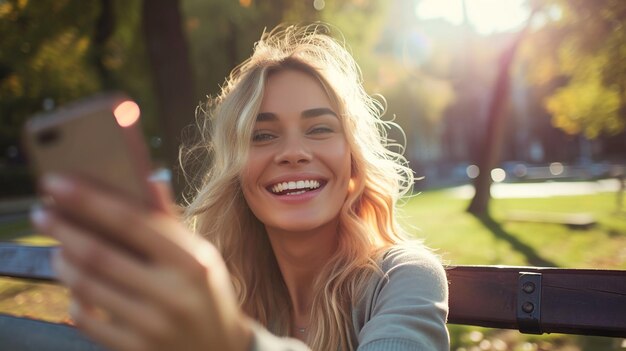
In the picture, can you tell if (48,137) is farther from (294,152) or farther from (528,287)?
(528,287)

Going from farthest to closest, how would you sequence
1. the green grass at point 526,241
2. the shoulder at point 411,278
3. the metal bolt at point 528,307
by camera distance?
the green grass at point 526,241
the metal bolt at point 528,307
the shoulder at point 411,278

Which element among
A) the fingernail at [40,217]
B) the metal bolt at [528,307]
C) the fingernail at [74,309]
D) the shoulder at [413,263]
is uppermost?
the fingernail at [40,217]

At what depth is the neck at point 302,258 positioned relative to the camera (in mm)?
2412

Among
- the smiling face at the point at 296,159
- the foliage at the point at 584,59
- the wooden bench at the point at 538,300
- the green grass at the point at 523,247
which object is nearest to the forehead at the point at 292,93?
the smiling face at the point at 296,159

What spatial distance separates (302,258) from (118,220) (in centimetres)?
166

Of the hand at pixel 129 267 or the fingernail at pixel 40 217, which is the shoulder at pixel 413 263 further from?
the fingernail at pixel 40 217

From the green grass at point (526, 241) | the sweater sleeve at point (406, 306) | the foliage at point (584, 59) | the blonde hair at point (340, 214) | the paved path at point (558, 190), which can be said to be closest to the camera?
the sweater sleeve at point (406, 306)

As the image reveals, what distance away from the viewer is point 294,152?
2.30 m

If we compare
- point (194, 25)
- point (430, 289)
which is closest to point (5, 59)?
point (194, 25)

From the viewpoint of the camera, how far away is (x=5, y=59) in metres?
10.4

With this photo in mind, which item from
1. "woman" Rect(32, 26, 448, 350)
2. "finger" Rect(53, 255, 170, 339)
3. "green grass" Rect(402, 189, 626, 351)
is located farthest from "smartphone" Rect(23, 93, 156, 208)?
"green grass" Rect(402, 189, 626, 351)

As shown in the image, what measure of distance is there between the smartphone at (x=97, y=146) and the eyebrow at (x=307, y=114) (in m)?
1.55

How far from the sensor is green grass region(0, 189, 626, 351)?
4.92 metres

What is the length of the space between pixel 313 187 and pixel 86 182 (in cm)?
148
